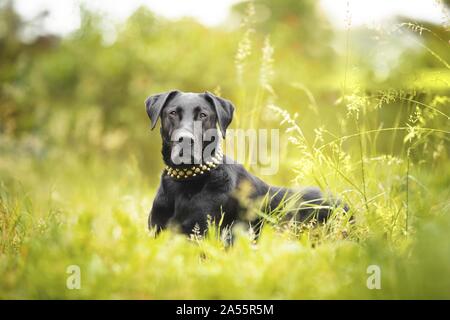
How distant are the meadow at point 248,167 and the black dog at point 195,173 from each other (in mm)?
197

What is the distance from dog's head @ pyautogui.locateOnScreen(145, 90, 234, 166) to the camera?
3797 mm

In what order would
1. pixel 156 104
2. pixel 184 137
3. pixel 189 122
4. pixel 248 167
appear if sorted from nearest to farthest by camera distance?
pixel 184 137 < pixel 189 122 < pixel 156 104 < pixel 248 167

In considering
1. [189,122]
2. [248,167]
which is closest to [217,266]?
[189,122]

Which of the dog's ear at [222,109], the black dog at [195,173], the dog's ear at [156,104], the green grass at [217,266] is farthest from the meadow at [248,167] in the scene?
the dog's ear at [156,104]

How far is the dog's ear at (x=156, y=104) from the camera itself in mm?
4027

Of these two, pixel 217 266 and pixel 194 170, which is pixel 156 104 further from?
pixel 217 266

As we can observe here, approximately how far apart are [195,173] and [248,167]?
113 centimetres

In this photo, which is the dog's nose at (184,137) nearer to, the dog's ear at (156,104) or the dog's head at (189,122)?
the dog's head at (189,122)

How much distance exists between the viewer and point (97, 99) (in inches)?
450

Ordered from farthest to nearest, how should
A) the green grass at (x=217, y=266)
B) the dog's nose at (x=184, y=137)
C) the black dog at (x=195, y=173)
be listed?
the black dog at (x=195, y=173), the dog's nose at (x=184, y=137), the green grass at (x=217, y=266)

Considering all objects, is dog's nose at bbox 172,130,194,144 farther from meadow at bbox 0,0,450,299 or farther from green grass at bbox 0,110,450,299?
green grass at bbox 0,110,450,299

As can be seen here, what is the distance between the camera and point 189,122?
3.89 meters

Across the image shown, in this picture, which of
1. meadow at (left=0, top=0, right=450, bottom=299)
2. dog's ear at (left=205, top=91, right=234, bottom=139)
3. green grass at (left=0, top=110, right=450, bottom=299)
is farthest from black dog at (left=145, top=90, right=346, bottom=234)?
green grass at (left=0, top=110, right=450, bottom=299)

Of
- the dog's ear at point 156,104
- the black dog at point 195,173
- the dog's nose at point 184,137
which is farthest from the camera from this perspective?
the dog's ear at point 156,104
